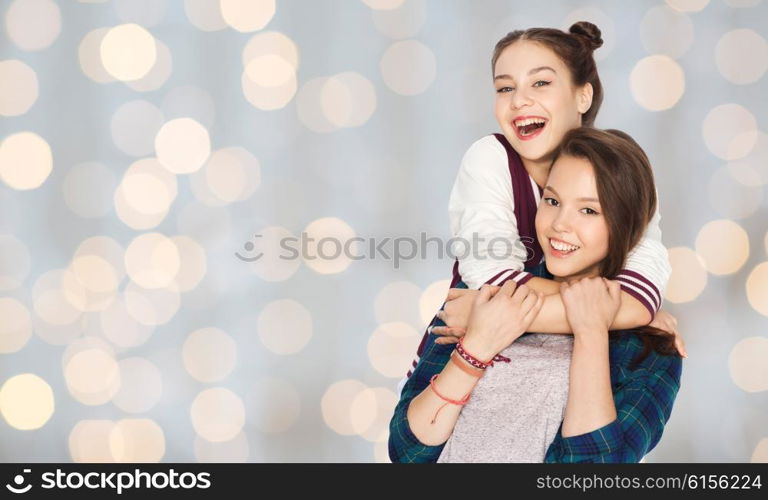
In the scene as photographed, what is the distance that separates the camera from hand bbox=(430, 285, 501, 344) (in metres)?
1.21

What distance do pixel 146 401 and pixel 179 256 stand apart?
1.24ft

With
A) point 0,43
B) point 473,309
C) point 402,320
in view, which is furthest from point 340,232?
point 473,309

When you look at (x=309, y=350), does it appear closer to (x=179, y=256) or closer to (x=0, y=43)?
(x=179, y=256)

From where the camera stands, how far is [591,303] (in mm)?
1114

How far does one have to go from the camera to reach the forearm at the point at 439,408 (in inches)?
42.4

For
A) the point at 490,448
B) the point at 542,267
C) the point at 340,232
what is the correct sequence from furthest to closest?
the point at 340,232
the point at 542,267
the point at 490,448

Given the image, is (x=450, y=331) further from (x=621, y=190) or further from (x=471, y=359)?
(x=621, y=190)

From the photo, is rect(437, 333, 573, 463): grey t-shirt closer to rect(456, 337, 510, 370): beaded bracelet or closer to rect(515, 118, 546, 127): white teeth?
rect(456, 337, 510, 370): beaded bracelet

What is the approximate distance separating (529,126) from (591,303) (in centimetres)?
34

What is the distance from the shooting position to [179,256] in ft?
7.70

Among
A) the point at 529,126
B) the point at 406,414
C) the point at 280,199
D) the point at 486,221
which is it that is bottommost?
the point at 406,414

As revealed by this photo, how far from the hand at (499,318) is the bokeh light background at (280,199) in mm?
1170

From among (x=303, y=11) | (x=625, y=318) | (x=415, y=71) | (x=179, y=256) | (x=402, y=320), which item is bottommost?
(x=402, y=320)
